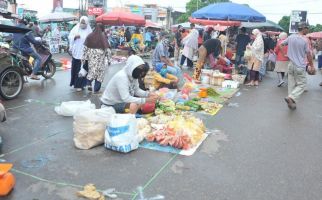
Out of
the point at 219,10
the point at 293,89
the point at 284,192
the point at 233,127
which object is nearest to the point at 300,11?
the point at 219,10

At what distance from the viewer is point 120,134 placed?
16.6 ft

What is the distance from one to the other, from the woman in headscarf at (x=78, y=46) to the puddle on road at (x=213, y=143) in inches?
176

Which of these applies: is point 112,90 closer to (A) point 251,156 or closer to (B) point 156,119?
(B) point 156,119

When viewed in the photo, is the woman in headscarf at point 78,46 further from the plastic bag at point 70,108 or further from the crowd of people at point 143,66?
the plastic bag at point 70,108

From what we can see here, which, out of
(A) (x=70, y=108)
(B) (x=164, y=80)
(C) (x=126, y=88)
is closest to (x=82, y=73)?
(B) (x=164, y=80)

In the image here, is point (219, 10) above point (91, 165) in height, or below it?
above

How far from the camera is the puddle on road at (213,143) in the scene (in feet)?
17.7

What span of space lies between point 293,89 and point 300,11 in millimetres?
28525

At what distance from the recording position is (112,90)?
6.35 metres

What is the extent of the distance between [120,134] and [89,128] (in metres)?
0.46

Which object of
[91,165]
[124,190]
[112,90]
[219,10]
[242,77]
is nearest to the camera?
[124,190]

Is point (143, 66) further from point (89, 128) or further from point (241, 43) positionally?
point (241, 43)

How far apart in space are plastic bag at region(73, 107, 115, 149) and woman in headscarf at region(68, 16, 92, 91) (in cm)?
→ 440

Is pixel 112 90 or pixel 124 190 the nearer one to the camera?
pixel 124 190
